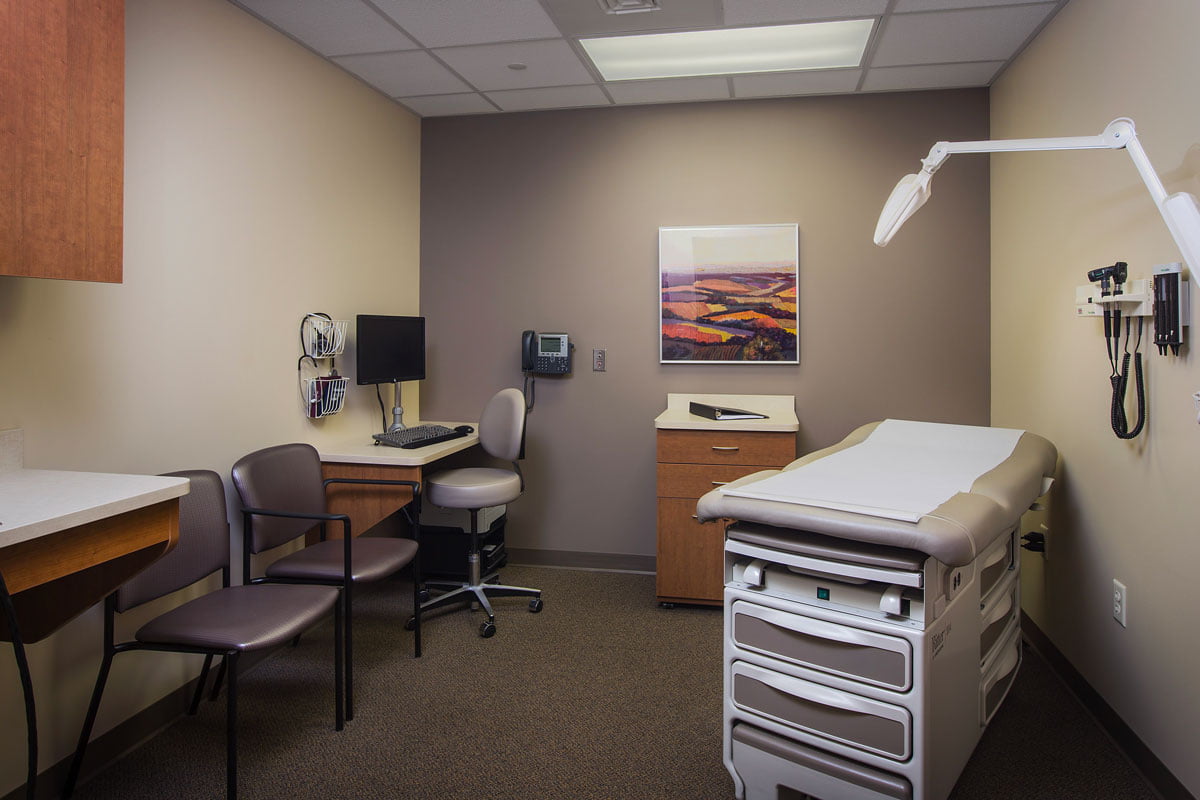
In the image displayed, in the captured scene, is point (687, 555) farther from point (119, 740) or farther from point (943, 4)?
point (943, 4)

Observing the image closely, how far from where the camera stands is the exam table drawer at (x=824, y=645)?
1537mm

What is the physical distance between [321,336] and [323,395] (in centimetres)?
25

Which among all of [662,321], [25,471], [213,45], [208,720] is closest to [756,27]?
[662,321]

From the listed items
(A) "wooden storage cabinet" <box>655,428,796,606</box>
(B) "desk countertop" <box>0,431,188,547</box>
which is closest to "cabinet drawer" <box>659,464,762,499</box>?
(A) "wooden storage cabinet" <box>655,428,796,606</box>

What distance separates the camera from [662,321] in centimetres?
368

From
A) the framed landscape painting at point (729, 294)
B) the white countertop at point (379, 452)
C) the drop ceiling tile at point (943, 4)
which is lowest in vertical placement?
the white countertop at point (379, 452)

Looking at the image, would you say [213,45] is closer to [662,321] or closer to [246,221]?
[246,221]

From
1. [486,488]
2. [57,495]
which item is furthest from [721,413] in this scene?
[57,495]

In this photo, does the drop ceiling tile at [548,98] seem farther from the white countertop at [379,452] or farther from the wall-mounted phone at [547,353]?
the white countertop at [379,452]

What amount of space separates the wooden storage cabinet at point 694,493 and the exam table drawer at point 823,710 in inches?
55.3

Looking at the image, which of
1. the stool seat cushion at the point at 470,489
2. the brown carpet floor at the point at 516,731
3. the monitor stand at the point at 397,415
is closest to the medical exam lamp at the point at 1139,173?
the brown carpet floor at the point at 516,731

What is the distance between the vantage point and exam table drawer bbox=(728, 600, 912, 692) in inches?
60.5

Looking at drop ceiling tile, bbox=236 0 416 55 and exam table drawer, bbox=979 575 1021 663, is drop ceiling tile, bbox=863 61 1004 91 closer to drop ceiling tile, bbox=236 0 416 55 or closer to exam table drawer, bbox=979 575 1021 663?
drop ceiling tile, bbox=236 0 416 55

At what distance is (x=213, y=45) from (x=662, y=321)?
2.21m
